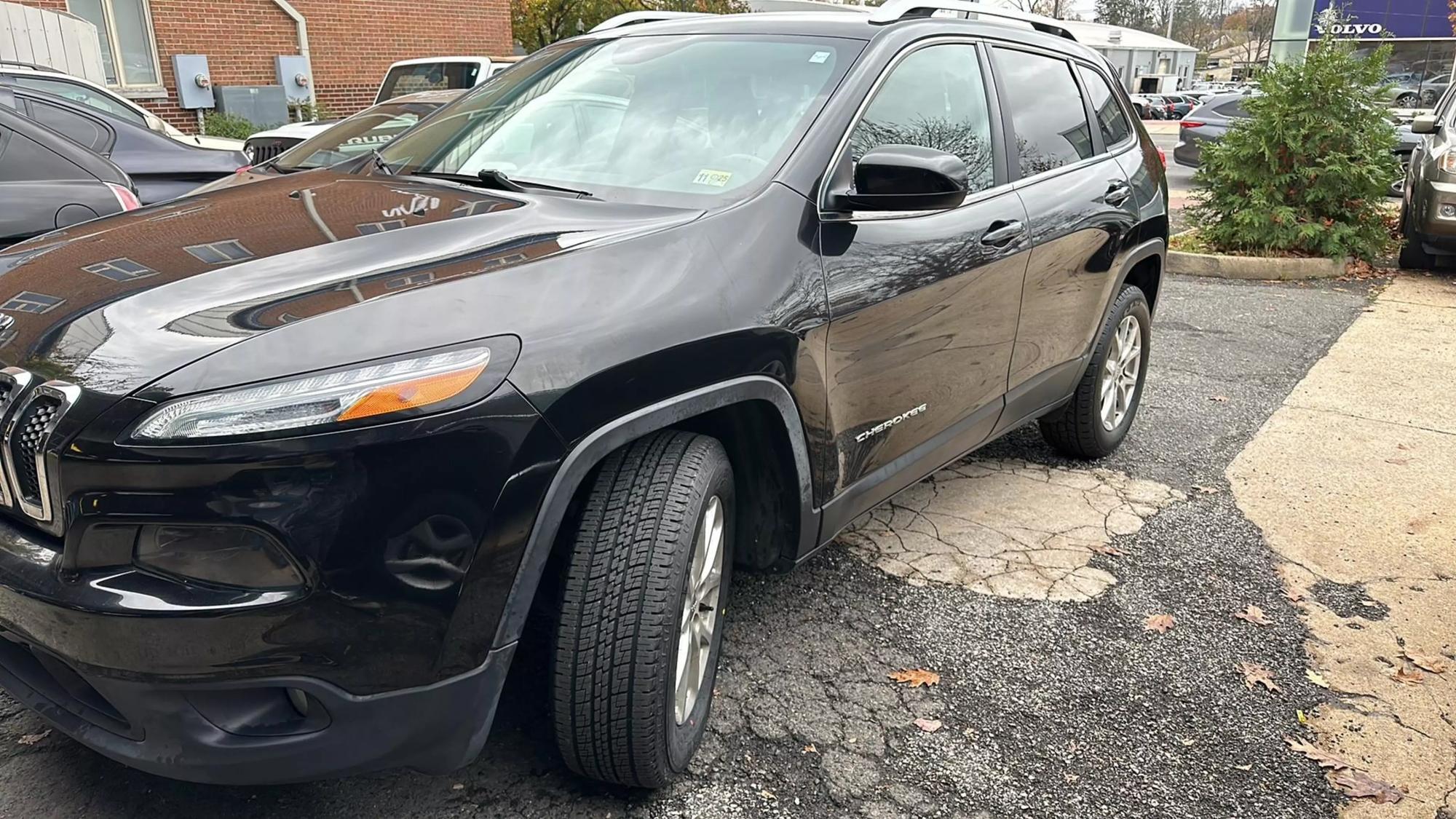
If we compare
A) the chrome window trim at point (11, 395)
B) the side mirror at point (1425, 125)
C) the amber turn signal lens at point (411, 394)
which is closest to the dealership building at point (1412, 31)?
the side mirror at point (1425, 125)

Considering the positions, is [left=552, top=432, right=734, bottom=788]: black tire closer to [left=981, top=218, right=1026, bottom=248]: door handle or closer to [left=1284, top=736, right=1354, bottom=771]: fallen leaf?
[left=981, top=218, right=1026, bottom=248]: door handle

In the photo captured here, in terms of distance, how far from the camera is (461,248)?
2.33 m

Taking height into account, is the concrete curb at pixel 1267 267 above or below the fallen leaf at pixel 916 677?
below

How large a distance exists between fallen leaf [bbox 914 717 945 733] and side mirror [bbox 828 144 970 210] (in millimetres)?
1338

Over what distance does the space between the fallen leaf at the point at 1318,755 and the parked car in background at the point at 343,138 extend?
15.7 ft

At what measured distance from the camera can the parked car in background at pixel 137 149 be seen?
6.16m

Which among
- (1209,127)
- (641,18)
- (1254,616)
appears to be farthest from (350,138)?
(1209,127)

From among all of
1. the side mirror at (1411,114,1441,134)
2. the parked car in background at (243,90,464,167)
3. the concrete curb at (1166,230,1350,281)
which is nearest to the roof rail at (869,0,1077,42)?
the parked car in background at (243,90,464,167)

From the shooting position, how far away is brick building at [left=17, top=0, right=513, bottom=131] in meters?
13.4

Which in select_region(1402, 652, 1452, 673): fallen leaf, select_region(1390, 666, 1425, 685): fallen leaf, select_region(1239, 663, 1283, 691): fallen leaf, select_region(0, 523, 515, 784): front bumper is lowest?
select_region(1402, 652, 1452, 673): fallen leaf

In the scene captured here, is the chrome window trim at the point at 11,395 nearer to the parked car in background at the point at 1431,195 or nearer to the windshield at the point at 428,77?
the parked car in background at the point at 1431,195

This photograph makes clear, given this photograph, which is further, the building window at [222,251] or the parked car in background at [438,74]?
the parked car in background at [438,74]

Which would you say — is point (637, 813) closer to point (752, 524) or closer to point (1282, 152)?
point (752, 524)

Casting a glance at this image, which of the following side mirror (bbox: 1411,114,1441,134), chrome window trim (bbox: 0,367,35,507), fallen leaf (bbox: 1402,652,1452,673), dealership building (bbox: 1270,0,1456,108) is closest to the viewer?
chrome window trim (bbox: 0,367,35,507)
